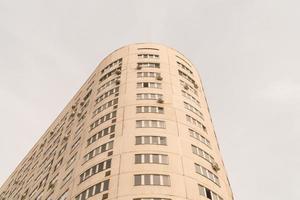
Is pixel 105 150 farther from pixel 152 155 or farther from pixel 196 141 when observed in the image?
pixel 196 141

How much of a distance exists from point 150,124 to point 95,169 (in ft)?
27.3

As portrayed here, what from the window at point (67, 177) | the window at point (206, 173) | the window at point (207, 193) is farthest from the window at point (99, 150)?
the window at point (207, 193)

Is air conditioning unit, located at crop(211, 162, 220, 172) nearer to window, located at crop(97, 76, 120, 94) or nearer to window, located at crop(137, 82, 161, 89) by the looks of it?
window, located at crop(137, 82, 161, 89)

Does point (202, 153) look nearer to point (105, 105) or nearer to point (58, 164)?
point (105, 105)

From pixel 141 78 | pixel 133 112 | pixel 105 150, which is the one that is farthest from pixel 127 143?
pixel 141 78

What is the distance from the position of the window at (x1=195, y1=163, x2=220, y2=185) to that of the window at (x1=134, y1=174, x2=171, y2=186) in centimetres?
464

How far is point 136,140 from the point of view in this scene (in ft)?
136

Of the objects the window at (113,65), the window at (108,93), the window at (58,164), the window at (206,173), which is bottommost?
the window at (206,173)

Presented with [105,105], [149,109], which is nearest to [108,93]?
[105,105]

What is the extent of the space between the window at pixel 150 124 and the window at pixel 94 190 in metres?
8.87

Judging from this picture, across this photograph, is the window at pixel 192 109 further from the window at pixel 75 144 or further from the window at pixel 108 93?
the window at pixel 75 144

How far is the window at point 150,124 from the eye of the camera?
43634 mm

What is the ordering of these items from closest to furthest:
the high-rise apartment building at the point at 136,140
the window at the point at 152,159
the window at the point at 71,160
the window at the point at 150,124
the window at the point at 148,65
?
the high-rise apartment building at the point at 136,140 → the window at the point at 152,159 → the window at the point at 150,124 → the window at the point at 71,160 → the window at the point at 148,65

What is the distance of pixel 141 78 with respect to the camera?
52.9m
